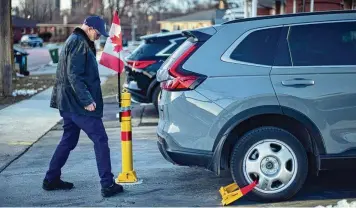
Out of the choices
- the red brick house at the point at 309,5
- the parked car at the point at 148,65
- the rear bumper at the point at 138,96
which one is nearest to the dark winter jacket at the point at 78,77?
the parked car at the point at 148,65

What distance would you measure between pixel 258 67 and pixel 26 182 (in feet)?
9.96

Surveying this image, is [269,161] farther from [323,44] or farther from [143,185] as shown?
[143,185]

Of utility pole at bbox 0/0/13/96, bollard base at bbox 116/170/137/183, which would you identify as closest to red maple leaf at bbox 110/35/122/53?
bollard base at bbox 116/170/137/183

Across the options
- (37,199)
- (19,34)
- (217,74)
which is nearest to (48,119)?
(37,199)

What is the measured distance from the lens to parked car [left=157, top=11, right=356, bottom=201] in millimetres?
5828

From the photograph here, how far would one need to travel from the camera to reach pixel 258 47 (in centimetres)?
599

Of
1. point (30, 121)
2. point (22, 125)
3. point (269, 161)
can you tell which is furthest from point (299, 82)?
point (30, 121)

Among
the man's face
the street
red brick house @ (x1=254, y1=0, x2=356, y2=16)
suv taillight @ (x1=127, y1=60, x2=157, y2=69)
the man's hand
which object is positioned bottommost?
the street

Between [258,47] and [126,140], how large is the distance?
1.80 meters

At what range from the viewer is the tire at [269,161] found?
5883 mm

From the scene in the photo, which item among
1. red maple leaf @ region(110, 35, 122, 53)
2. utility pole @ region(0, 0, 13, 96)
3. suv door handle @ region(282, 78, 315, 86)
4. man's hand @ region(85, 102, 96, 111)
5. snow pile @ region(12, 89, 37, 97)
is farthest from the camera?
snow pile @ region(12, 89, 37, 97)

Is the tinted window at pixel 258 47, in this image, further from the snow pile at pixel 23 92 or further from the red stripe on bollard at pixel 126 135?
the snow pile at pixel 23 92

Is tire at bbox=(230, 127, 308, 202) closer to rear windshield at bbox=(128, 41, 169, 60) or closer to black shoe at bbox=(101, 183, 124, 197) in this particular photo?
black shoe at bbox=(101, 183, 124, 197)

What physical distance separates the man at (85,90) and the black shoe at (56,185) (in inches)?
23.7
